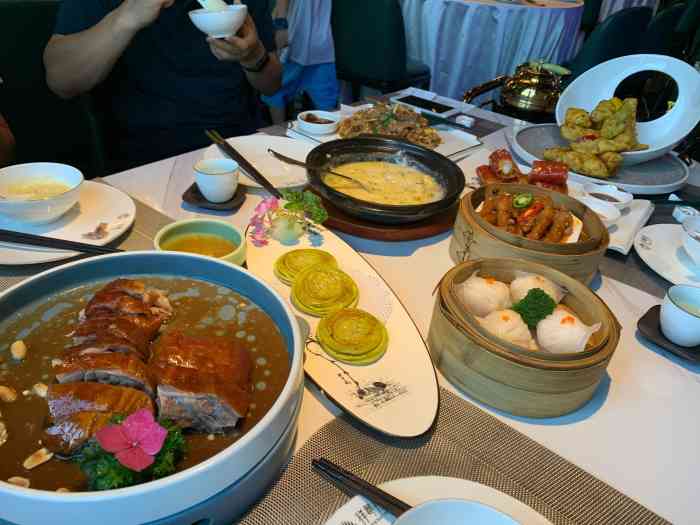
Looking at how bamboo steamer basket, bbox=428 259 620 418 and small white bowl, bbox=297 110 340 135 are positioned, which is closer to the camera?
bamboo steamer basket, bbox=428 259 620 418

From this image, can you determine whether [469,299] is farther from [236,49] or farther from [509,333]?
[236,49]

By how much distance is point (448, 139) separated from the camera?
7.68 feet

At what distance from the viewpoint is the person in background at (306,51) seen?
4.85m

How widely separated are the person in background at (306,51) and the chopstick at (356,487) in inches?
177

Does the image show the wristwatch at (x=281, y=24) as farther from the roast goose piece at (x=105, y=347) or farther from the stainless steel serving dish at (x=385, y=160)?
the roast goose piece at (x=105, y=347)

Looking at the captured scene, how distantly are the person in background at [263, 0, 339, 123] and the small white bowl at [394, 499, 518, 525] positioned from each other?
4.68 metres

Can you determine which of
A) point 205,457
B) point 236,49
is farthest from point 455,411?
point 236,49

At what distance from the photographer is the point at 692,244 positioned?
4.98ft

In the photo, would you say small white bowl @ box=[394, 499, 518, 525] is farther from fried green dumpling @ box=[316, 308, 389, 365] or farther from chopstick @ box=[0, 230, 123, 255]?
chopstick @ box=[0, 230, 123, 255]

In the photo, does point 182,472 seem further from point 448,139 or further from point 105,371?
point 448,139

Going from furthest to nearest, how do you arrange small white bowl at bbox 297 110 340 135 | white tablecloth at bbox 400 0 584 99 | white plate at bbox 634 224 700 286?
white tablecloth at bbox 400 0 584 99
small white bowl at bbox 297 110 340 135
white plate at bbox 634 224 700 286

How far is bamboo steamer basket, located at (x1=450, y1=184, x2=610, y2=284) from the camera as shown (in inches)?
52.7

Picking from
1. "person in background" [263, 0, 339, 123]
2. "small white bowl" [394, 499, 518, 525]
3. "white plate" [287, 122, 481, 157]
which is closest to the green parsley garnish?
"small white bowl" [394, 499, 518, 525]

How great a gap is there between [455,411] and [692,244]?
1.10 metres
